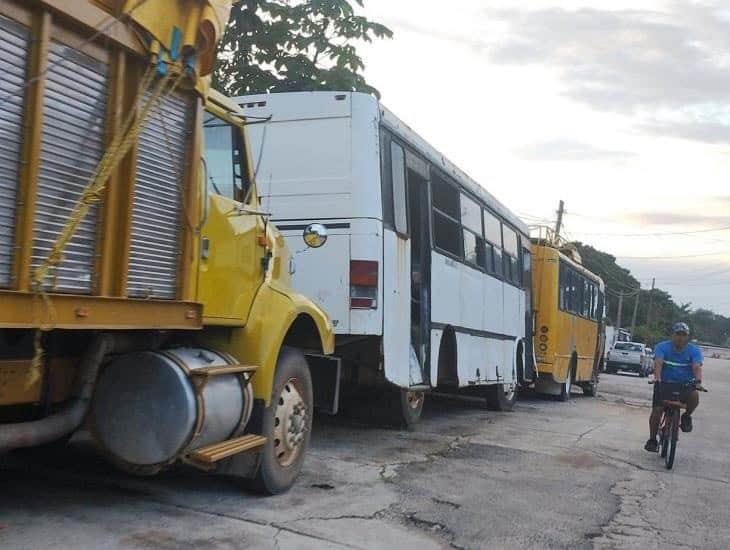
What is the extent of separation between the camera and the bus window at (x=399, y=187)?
8.61m

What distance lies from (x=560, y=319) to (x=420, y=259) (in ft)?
29.7

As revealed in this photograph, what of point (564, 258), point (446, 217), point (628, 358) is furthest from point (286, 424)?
point (628, 358)

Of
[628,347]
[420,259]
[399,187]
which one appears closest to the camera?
[399,187]

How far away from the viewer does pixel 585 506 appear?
21.5ft

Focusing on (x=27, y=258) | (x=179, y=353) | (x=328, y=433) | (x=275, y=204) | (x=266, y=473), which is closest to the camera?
(x=27, y=258)

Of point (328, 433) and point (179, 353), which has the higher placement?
point (179, 353)

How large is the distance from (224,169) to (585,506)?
12.6 feet

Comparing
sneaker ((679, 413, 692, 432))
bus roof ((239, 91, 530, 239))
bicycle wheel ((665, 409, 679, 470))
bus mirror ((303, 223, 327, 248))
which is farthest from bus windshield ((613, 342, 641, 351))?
bus mirror ((303, 223, 327, 248))

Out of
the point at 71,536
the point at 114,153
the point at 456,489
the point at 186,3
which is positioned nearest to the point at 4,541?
the point at 71,536

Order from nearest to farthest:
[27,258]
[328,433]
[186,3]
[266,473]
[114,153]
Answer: [27,258], [114,153], [186,3], [266,473], [328,433]

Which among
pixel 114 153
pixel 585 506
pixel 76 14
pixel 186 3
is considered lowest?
pixel 585 506

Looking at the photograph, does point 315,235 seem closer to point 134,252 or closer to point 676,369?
point 134,252

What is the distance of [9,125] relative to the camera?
11.6 ft

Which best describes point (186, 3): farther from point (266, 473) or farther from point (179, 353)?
point (266, 473)
